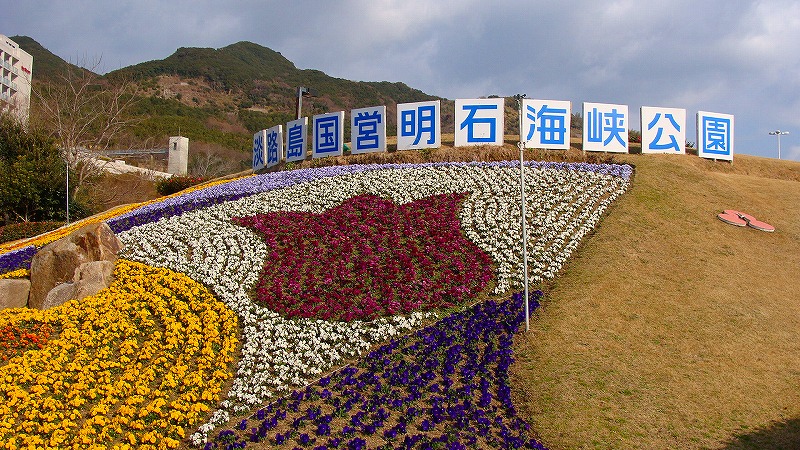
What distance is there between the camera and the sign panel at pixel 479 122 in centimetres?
2570

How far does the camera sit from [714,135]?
2742cm

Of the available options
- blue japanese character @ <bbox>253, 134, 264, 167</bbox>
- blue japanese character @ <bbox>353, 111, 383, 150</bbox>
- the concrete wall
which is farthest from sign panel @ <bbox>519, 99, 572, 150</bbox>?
the concrete wall

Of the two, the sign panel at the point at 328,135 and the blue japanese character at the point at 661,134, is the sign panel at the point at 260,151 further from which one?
the blue japanese character at the point at 661,134

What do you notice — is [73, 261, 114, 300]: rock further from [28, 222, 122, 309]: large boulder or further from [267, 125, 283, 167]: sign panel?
[267, 125, 283, 167]: sign panel

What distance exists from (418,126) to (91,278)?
14862 millimetres

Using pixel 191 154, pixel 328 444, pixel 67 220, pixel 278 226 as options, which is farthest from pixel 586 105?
pixel 191 154

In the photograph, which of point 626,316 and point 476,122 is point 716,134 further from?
point 626,316

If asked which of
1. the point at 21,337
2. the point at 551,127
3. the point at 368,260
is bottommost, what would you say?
the point at 21,337

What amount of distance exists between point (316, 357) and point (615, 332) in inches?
253

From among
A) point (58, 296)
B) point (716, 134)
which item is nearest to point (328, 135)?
point (58, 296)

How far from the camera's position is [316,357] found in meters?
12.7

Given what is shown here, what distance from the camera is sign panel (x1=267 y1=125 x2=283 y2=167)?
30250mm

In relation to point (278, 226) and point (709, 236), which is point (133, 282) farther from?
point (709, 236)

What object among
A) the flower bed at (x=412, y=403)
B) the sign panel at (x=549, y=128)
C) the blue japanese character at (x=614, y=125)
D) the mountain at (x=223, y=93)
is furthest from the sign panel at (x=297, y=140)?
the mountain at (x=223, y=93)
